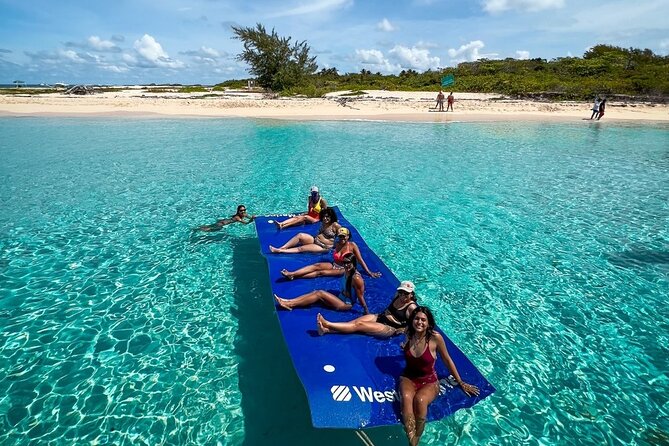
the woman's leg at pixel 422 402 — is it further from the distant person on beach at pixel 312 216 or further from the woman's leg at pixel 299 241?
the distant person on beach at pixel 312 216

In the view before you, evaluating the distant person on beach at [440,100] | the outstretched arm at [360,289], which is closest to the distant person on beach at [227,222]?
the outstretched arm at [360,289]

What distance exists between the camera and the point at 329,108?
36.4 meters

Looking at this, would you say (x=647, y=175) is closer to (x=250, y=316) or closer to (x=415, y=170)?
(x=415, y=170)

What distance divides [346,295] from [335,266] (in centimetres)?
100

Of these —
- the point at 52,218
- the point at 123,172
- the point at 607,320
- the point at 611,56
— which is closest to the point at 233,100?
the point at 123,172

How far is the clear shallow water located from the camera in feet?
15.4

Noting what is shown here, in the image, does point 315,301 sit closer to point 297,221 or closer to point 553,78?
point 297,221

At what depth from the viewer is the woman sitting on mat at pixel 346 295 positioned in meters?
5.84

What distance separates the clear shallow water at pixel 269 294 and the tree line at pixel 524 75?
100ft

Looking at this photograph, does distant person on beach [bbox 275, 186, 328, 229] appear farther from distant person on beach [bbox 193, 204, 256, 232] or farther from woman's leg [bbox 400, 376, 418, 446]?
woman's leg [bbox 400, 376, 418, 446]

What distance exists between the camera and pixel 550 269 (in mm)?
8391

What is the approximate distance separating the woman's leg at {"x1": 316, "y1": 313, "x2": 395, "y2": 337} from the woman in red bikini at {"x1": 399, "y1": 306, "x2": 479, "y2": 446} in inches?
30.4

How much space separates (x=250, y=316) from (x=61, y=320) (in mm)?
3082

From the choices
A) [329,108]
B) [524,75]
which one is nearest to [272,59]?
[329,108]
